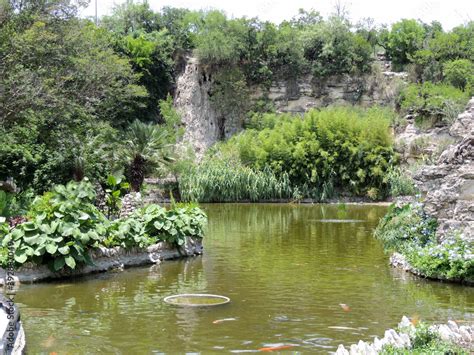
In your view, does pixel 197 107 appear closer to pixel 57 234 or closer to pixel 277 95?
pixel 277 95

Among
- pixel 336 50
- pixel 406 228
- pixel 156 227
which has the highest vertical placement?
pixel 336 50

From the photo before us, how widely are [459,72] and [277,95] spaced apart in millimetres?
9444

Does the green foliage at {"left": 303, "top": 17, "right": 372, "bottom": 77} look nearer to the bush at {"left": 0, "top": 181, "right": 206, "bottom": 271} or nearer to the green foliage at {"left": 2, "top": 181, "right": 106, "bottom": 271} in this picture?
the bush at {"left": 0, "top": 181, "right": 206, "bottom": 271}

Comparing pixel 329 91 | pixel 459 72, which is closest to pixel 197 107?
pixel 329 91

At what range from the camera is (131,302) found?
30.8ft

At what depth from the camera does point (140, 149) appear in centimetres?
2495

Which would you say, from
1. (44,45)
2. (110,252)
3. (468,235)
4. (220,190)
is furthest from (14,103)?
(220,190)

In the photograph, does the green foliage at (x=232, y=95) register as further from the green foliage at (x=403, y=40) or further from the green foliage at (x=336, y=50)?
the green foliage at (x=403, y=40)

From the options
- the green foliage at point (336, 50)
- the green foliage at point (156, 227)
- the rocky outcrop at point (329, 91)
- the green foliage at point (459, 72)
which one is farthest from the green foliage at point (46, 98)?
the green foliage at point (459, 72)

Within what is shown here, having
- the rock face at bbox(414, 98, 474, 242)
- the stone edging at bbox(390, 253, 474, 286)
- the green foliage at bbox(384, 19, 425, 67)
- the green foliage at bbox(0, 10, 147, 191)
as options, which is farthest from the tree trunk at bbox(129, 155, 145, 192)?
the green foliage at bbox(384, 19, 425, 67)

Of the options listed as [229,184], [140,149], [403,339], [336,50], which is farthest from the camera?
[336,50]

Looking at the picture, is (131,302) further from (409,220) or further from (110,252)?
(409,220)

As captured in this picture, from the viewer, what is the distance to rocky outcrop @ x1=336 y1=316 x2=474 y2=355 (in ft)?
18.8

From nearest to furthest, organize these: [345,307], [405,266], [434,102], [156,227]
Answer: [345,307] → [405,266] → [156,227] → [434,102]
